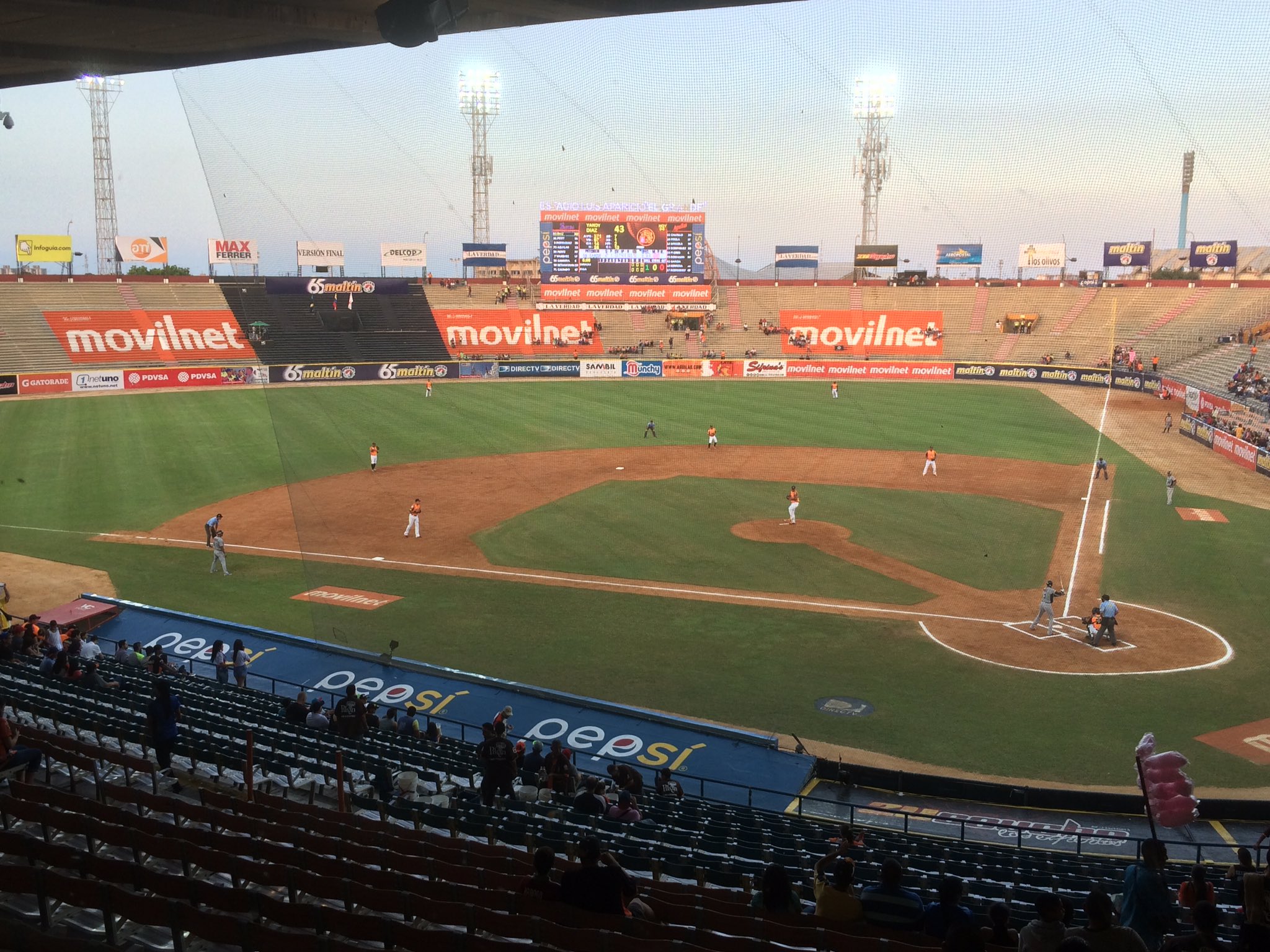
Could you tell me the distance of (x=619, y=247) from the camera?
236 feet

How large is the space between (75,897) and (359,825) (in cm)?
299

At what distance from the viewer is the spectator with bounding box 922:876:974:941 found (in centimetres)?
619

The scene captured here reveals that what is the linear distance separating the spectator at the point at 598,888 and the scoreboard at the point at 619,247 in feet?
224

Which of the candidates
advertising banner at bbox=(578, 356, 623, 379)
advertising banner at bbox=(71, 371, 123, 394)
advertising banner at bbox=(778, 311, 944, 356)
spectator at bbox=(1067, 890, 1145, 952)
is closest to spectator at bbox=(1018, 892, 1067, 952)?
spectator at bbox=(1067, 890, 1145, 952)

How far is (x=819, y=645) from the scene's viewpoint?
2052 centimetres

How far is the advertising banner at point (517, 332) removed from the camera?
77375 mm

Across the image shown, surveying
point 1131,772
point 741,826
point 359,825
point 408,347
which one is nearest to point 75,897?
point 359,825

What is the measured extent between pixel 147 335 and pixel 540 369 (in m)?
28.4

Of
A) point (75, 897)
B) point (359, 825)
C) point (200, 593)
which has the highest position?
point (75, 897)

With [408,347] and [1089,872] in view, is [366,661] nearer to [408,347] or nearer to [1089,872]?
[1089,872]

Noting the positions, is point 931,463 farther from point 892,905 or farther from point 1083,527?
point 892,905

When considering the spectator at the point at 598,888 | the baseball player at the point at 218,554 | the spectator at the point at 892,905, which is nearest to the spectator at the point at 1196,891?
the spectator at the point at 892,905

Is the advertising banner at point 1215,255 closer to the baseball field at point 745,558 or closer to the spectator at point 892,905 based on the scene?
the baseball field at point 745,558

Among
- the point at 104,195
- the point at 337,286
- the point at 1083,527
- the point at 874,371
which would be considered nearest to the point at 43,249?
the point at 104,195
